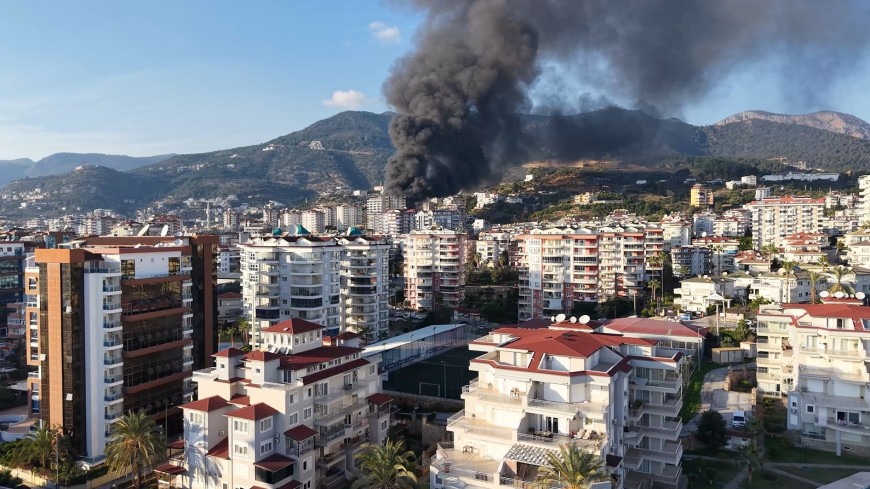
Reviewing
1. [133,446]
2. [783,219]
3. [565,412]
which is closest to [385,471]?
[565,412]

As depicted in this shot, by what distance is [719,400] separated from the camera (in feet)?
94.8

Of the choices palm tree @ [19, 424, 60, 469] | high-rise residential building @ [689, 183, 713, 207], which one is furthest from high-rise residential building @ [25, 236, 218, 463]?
high-rise residential building @ [689, 183, 713, 207]

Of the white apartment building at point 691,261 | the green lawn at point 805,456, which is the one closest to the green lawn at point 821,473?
the green lawn at point 805,456

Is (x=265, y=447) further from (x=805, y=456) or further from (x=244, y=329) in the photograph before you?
(x=244, y=329)

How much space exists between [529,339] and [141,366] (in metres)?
15.5

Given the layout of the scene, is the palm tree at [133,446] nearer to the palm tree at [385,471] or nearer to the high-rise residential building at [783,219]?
the palm tree at [385,471]

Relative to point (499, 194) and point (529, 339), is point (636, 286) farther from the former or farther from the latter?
point (499, 194)

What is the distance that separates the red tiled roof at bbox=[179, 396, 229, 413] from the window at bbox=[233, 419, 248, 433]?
1219 millimetres

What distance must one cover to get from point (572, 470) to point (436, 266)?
39.1 metres

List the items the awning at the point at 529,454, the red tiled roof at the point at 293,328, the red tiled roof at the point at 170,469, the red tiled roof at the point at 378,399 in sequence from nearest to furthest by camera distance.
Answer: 1. the awning at the point at 529,454
2. the red tiled roof at the point at 170,469
3. the red tiled roof at the point at 293,328
4. the red tiled roof at the point at 378,399

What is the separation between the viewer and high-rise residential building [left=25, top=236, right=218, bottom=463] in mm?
23469

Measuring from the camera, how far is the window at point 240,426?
19.0 meters

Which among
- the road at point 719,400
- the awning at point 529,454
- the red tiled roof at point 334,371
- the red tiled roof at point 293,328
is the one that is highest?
the red tiled roof at point 293,328

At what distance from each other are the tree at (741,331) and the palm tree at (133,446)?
1219 inches
